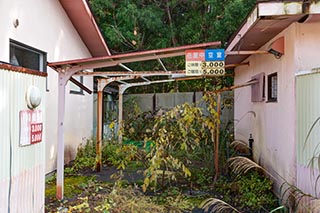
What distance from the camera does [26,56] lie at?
6672 millimetres

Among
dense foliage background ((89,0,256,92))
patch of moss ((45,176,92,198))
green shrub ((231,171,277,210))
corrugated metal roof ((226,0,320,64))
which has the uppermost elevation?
dense foliage background ((89,0,256,92))

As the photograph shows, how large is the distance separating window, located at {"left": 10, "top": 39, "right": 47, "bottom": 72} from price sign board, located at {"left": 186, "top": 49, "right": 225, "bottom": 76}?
123 inches

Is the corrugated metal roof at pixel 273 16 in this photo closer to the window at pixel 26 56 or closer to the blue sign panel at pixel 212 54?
the blue sign panel at pixel 212 54

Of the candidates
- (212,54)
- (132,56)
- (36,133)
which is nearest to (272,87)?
(212,54)

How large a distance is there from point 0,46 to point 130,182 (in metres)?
3.58

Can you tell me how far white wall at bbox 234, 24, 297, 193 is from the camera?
5270 millimetres

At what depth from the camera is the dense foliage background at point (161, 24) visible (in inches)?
545

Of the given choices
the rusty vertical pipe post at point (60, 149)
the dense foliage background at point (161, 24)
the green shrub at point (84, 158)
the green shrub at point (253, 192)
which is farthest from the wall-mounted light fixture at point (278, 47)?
the dense foliage background at point (161, 24)

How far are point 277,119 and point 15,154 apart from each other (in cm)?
454

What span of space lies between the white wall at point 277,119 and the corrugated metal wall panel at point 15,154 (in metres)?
3.69

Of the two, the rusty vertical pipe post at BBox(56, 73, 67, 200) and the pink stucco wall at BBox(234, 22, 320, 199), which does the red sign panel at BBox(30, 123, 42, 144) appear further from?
the pink stucco wall at BBox(234, 22, 320, 199)

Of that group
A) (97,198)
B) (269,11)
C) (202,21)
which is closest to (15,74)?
(97,198)

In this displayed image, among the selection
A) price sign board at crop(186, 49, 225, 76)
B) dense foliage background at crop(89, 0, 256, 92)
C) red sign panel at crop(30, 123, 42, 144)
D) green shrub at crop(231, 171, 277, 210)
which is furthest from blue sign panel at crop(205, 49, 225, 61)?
dense foliage background at crop(89, 0, 256, 92)

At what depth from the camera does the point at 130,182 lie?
23.0ft
